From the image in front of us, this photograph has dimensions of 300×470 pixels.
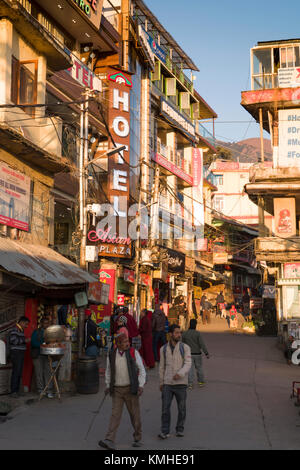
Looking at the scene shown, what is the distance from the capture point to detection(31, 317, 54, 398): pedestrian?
12703 millimetres

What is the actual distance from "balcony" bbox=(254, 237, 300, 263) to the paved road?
36.3 feet

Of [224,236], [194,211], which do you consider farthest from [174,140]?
[224,236]

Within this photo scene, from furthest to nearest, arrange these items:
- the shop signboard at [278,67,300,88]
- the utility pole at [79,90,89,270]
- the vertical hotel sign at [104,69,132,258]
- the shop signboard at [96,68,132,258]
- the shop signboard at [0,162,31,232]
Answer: the shop signboard at [278,67,300,88] < the vertical hotel sign at [104,69,132,258] < the shop signboard at [96,68,132,258] < the utility pole at [79,90,89,270] < the shop signboard at [0,162,31,232]

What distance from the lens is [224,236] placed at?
58719 mm

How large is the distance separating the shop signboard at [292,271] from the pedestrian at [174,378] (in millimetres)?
18598

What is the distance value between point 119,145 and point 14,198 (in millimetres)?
13934

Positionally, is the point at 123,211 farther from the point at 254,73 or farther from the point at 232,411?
the point at 232,411

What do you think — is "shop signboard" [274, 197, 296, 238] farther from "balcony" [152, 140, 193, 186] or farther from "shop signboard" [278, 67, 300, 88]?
"balcony" [152, 140, 193, 186]

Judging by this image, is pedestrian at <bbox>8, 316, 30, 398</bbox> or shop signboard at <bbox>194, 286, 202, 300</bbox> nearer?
pedestrian at <bbox>8, 316, 30, 398</bbox>

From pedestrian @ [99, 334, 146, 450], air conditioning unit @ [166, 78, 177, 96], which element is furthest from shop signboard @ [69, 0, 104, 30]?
pedestrian @ [99, 334, 146, 450]

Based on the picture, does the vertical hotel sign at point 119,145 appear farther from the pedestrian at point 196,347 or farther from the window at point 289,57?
the pedestrian at point 196,347

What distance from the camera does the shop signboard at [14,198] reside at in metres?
14.1

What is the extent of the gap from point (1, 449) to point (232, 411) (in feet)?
16.8

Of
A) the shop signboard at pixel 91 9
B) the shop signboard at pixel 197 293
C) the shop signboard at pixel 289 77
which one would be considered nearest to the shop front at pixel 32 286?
the shop signboard at pixel 91 9
